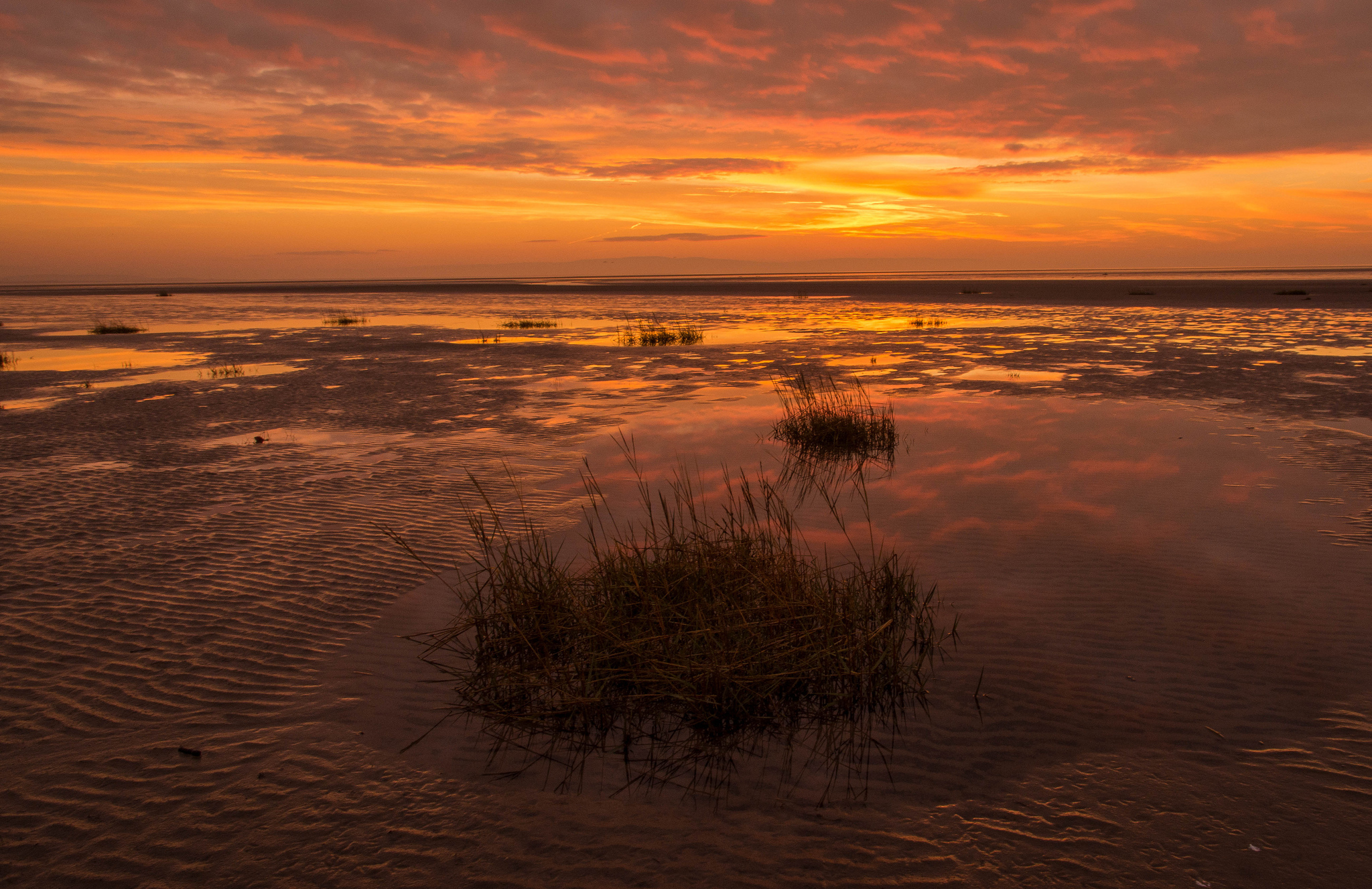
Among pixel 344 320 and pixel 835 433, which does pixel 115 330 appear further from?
pixel 835 433

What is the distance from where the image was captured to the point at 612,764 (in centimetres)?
431

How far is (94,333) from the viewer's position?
33031 mm

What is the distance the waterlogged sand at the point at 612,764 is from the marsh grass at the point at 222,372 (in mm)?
5327

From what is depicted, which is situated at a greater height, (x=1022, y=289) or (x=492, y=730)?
(x=1022, y=289)

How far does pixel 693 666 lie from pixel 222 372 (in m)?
20.7

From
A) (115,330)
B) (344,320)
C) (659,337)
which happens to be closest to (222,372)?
(659,337)

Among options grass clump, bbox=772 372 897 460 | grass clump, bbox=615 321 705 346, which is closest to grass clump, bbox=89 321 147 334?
grass clump, bbox=615 321 705 346

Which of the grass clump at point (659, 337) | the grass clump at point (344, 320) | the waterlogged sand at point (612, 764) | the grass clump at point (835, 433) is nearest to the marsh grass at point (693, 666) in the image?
the waterlogged sand at point (612, 764)

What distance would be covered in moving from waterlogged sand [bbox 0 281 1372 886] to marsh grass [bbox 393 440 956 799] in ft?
0.69

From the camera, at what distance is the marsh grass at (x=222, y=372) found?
19531 mm

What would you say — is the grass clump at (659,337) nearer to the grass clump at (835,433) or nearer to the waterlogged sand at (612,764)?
the waterlogged sand at (612,764)

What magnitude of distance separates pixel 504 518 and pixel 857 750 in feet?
16.9

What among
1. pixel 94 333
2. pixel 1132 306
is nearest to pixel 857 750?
pixel 94 333

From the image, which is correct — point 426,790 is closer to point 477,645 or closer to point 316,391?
point 477,645
